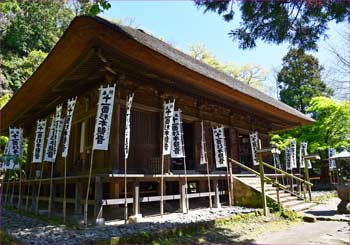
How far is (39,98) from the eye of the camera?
8.93m

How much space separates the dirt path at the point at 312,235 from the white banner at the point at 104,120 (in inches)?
139

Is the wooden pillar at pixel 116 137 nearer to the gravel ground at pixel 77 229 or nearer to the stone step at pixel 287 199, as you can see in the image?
the gravel ground at pixel 77 229

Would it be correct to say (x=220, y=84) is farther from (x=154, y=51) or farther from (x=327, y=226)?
(x=327, y=226)

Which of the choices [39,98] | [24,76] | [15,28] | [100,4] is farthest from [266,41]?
[15,28]

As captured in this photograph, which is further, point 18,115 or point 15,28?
point 15,28

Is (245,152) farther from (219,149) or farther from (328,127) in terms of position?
(328,127)

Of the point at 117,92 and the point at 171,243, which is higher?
the point at 117,92

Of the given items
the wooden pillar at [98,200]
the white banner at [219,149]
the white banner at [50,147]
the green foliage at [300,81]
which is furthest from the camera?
the green foliage at [300,81]

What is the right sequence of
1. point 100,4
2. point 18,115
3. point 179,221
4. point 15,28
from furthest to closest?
1. point 15,28
2. point 18,115
3. point 179,221
4. point 100,4

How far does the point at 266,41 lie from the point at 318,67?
21.9m

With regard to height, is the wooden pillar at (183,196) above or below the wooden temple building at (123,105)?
below

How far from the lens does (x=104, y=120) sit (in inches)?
235

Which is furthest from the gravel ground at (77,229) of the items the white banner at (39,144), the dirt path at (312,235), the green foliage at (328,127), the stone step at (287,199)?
the green foliage at (328,127)

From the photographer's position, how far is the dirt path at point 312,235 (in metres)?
5.22
